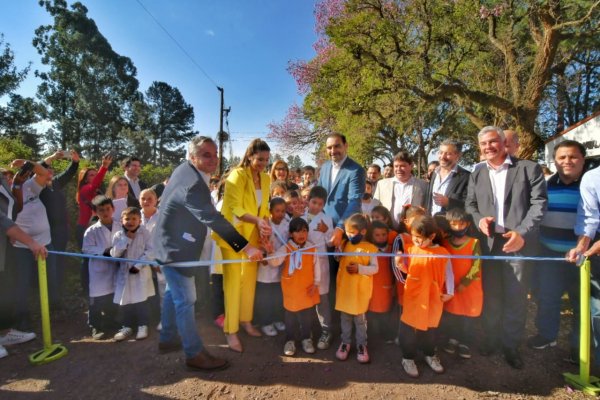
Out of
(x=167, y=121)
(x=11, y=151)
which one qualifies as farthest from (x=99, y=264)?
(x=167, y=121)

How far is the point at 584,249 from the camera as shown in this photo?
2807mm

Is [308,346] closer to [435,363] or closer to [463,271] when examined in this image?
[435,363]

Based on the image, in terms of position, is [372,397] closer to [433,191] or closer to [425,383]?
[425,383]

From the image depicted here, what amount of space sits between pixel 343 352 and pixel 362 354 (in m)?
0.19

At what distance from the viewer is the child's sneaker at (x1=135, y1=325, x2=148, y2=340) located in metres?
3.57

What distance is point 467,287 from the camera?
3125mm

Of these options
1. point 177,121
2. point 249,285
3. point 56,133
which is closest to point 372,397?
point 249,285

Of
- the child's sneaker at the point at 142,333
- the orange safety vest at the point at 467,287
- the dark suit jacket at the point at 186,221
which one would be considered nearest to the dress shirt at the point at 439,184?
the orange safety vest at the point at 467,287

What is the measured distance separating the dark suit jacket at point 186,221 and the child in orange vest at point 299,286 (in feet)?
2.19

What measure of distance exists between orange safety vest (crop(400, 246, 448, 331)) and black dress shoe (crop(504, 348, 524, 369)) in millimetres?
865

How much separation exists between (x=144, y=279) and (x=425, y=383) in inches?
126

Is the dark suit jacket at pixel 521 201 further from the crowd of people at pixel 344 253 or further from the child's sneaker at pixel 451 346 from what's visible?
the child's sneaker at pixel 451 346

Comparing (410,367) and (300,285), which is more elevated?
(300,285)

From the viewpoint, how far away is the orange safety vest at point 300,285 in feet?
10.7
